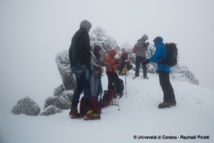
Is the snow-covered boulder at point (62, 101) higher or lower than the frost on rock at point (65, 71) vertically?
lower

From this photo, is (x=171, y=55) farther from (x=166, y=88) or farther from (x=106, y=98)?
(x=106, y=98)

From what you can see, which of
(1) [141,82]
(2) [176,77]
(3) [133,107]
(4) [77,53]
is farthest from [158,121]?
(2) [176,77]

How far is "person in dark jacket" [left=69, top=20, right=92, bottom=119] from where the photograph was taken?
7797mm

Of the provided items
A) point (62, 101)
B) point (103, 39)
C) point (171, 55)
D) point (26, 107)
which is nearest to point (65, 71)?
point (62, 101)

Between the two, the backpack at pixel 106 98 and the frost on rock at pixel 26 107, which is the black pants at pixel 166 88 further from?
the frost on rock at pixel 26 107

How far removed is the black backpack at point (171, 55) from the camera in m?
9.21

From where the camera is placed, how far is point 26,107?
62.2 feet

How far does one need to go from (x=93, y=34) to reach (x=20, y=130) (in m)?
16.5

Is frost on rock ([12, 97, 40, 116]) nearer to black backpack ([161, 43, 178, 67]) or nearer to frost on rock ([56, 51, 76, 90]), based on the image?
frost on rock ([56, 51, 76, 90])

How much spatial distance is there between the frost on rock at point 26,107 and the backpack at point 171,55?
13.8 meters

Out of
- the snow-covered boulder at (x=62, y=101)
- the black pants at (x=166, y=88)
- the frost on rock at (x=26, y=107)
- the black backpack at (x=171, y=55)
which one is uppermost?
the black backpack at (x=171, y=55)

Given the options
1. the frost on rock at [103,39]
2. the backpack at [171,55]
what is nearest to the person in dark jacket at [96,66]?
the backpack at [171,55]

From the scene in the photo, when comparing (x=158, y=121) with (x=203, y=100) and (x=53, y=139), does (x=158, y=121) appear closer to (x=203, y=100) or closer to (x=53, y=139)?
(x=53, y=139)

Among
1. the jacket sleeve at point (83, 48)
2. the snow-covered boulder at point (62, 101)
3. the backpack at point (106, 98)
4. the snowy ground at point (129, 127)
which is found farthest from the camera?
the snow-covered boulder at point (62, 101)
